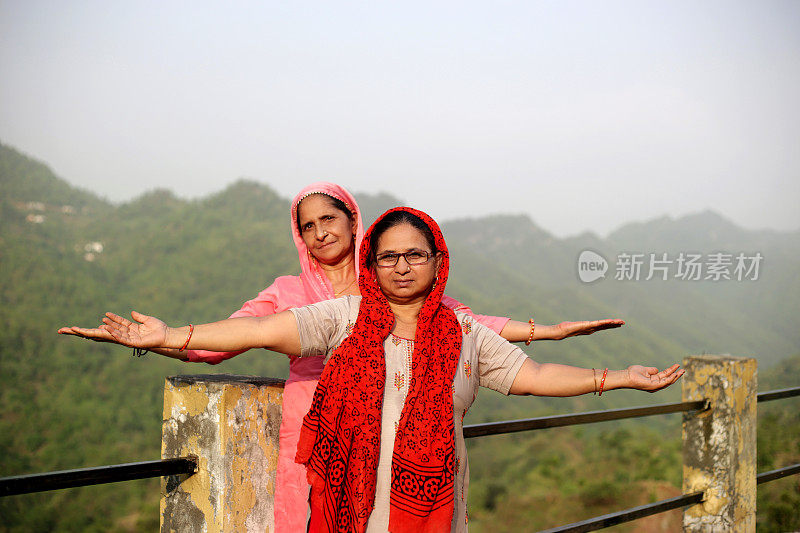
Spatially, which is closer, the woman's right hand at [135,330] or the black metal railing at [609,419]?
the woman's right hand at [135,330]

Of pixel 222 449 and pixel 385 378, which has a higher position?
pixel 385 378

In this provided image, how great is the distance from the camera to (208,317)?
32.2 m

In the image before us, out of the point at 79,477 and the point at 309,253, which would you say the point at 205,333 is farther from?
the point at 309,253

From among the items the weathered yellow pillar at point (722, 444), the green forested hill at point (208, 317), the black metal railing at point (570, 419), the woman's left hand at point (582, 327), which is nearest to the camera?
the woman's left hand at point (582, 327)

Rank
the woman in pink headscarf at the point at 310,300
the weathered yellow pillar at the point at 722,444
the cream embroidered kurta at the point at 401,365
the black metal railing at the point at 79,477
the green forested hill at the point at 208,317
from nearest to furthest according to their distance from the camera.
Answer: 1. the black metal railing at the point at 79,477
2. the cream embroidered kurta at the point at 401,365
3. the woman in pink headscarf at the point at 310,300
4. the weathered yellow pillar at the point at 722,444
5. the green forested hill at the point at 208,317

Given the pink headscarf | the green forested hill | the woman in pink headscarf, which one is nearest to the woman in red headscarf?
the woman in pink headscarf

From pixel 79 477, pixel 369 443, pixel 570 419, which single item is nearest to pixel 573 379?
pixel 369 443

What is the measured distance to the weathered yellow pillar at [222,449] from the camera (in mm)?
1634

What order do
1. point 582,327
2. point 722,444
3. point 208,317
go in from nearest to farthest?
point 582,327 → point 722,444 → point 208,317

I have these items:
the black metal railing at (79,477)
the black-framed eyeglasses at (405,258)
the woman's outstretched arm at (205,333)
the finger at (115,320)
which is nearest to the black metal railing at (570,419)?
the black-framed eyeglasses at (405,258)

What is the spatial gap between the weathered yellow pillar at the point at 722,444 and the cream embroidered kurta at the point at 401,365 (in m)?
1.77

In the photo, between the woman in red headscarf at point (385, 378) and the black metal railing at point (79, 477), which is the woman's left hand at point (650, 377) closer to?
the woman in red headscarf at point (385, 378)

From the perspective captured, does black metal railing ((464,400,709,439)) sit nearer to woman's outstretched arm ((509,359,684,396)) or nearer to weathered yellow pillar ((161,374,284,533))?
woman's outstretched arm ((509,359,684,396))

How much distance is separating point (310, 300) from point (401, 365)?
0.41 m
